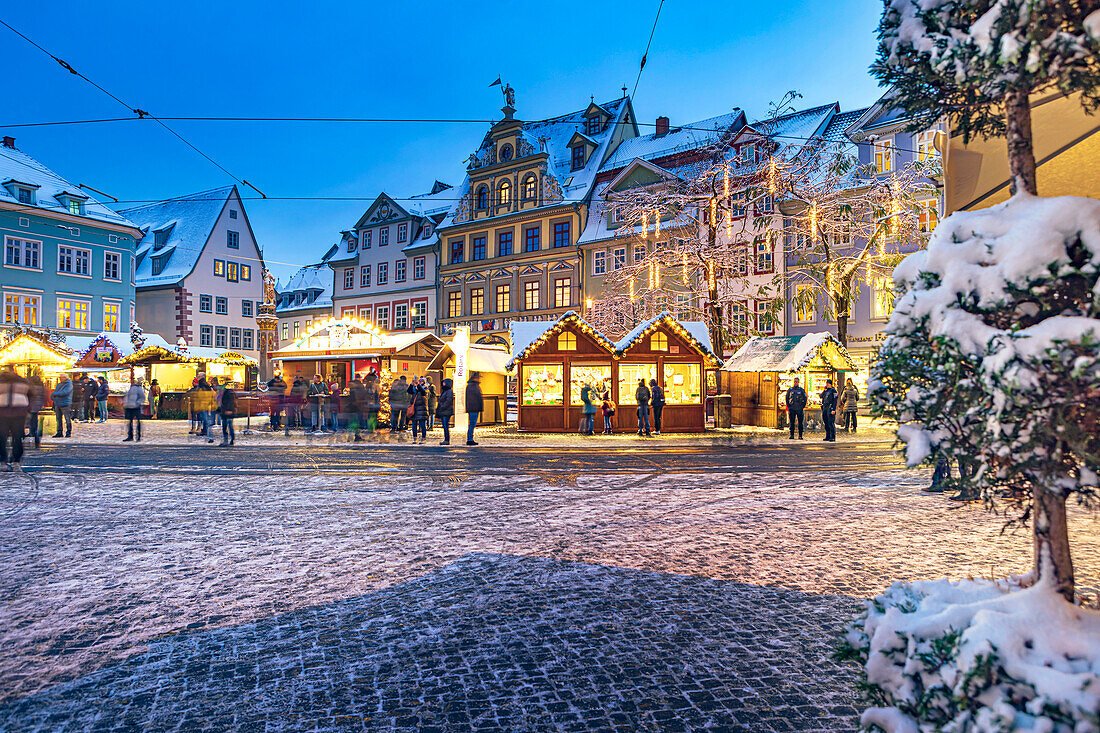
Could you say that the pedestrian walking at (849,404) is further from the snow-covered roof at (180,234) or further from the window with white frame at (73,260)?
the snow-covered roof at (180,234)

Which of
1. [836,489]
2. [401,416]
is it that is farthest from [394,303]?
[836,489]

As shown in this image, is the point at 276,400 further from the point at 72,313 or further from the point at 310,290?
the point at 310,290

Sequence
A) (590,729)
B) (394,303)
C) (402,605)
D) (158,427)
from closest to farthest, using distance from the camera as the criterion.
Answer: (590,729), (402,605), (158,427), (394,303)

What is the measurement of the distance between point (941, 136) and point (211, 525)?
7.96m

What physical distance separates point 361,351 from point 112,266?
28.2m

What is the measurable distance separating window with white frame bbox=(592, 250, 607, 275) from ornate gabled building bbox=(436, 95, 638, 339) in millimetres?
934

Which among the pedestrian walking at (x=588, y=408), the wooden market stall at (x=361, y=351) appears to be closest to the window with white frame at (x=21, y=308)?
the wooden market stall at (x=361, y=351)

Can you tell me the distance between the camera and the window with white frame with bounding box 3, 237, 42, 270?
39.9 m

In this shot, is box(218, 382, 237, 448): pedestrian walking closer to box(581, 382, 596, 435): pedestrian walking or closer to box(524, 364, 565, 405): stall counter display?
box(524, 364, 565, 405): stall counter display

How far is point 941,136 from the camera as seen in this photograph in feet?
16.0

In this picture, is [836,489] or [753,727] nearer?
[753,727]

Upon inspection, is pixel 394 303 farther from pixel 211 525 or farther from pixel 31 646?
pixel 31 646

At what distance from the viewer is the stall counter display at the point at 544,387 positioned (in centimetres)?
2358

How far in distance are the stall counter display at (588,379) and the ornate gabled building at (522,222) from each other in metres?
20.3
